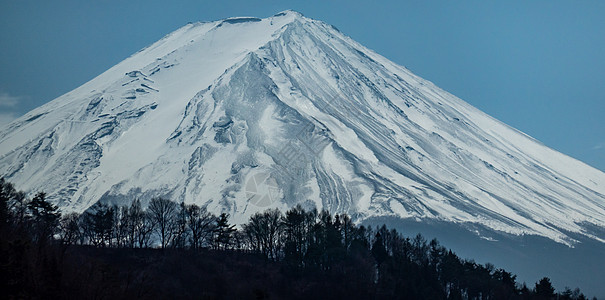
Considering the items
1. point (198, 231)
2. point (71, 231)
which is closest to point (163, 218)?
point (198, 231)

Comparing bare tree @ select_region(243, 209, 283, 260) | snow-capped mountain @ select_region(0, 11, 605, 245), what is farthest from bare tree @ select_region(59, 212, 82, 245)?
snow-capped mountain @ select_region(0, 11, 605, 245)

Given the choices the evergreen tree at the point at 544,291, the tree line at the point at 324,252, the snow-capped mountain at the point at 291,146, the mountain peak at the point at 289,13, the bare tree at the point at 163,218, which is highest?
the mountain peak at the point at 289,13

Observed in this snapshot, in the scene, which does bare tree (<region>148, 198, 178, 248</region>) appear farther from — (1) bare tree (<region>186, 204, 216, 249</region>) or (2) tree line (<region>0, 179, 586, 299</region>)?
(1) bare tree (<region>186, 204, 216, 249</region>)

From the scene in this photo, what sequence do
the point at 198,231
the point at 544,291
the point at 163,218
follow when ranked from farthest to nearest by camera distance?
the point at 198,231
the point at 544,291
the point at 163,218

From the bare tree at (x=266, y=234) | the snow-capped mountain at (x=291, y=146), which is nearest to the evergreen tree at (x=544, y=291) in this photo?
the bare tree at (x=266, y=234)

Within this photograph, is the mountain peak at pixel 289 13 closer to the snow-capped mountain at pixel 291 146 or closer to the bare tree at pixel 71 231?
the snow-capped mountain at pixel 291 146

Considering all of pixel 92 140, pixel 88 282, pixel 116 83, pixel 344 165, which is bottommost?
pixel 88 282

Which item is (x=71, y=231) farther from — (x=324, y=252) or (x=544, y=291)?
(x=544, y=291)

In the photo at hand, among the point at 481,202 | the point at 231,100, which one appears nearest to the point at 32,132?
the point at 231,100

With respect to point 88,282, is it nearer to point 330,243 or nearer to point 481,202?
point 330,243
